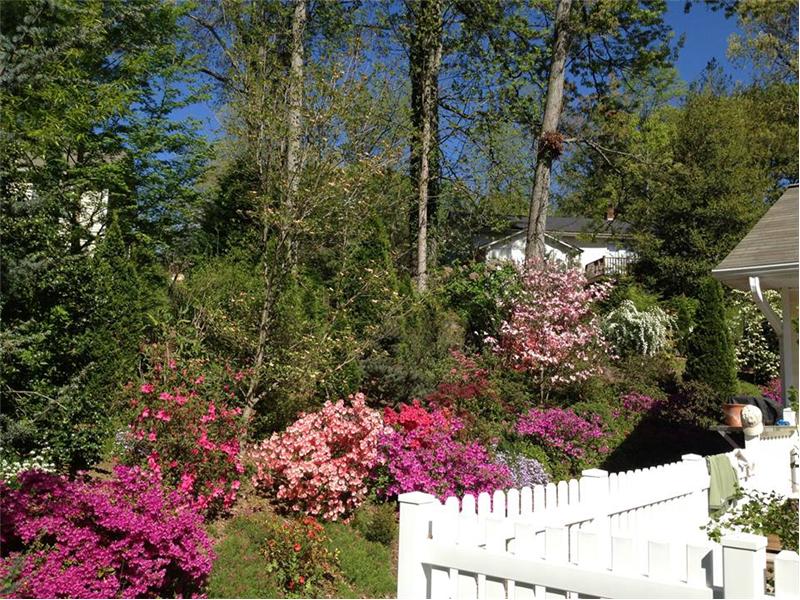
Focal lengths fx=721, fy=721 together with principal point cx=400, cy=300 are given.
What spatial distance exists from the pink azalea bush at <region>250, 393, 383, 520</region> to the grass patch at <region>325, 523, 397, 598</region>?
0.26 metres

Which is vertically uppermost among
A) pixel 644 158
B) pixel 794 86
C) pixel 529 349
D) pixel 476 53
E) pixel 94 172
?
pixel 794 86

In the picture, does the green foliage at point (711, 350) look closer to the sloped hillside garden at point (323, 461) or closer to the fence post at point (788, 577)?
the sloped hillside garden at point (323, 461)

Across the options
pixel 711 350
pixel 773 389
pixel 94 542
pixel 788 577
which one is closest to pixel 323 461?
pixel 94 542

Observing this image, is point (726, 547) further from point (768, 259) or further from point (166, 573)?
point (768, 259)

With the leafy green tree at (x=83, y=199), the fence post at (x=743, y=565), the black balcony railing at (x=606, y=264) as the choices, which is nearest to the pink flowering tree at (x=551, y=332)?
the leafy green tree at (x=83, y=199)

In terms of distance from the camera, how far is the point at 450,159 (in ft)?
52.3

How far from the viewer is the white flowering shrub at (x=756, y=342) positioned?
15.1 m

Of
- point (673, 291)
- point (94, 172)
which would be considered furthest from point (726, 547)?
point (673, 291)

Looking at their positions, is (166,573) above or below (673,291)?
below

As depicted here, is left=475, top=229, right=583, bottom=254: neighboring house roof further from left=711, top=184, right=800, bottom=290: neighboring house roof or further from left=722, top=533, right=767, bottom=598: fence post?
left=722, top=533, right=767, bottom=598: fence post

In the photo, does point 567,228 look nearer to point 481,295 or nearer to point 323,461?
point 481,295

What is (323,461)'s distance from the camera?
6.59 meters

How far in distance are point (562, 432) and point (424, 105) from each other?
26.0 feet

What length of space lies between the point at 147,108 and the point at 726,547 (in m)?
12.1
